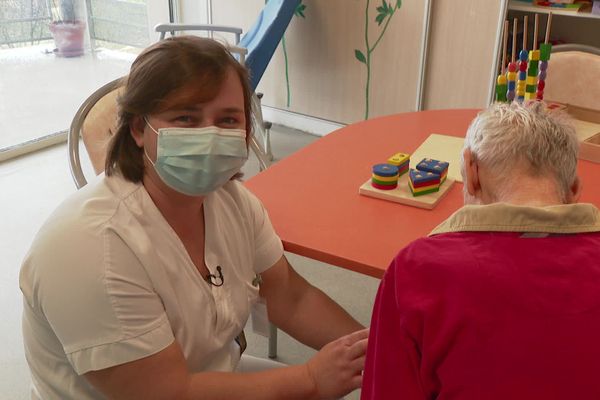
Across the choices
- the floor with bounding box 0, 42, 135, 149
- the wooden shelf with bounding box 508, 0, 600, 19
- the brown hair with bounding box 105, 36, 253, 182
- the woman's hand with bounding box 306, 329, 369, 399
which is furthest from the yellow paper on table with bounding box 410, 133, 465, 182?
the floor with bounding box 0, 42, 135, 149

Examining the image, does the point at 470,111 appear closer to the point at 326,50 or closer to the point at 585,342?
the point at 585,342

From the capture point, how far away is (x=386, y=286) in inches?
32.2

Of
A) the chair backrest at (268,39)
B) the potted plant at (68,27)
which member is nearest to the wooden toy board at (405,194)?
the chair backrest at (268,39)

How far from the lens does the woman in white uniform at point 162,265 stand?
3.12 ft

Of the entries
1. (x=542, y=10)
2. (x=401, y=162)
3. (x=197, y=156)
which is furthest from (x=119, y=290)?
(x=542, y=10)

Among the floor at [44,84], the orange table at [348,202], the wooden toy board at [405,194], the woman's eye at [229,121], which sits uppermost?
the woman's eye at [229,121]

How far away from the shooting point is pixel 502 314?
2.39 ft

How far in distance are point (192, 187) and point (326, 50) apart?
9.18 feet

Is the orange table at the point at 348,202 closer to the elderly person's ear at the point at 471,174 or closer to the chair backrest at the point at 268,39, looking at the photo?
the elderly person's ear at the point at 471,174

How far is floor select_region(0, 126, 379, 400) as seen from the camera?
2.06 metres

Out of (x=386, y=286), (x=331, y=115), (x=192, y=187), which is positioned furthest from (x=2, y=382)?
(x=331, y=115)

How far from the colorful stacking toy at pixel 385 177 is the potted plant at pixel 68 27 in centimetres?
322

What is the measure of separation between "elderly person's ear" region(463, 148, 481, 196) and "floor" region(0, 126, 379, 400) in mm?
1152

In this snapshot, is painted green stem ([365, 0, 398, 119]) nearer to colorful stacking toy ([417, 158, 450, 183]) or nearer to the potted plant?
the potted plant
